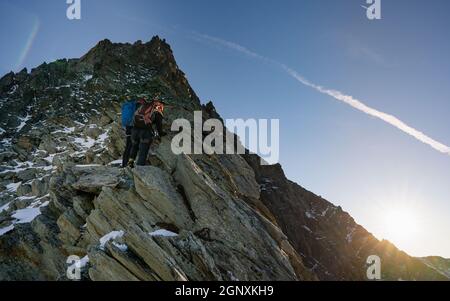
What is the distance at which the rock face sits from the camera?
16188 mm

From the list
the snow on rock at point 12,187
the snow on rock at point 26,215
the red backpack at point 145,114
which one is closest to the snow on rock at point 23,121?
the snow on rock at point 12,187

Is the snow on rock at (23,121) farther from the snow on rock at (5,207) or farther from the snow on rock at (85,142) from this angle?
the snow on rock at (5,207)

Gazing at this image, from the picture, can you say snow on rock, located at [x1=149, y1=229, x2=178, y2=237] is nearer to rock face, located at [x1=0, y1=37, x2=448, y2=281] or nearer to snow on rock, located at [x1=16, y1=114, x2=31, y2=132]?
rock face, located at [x1=0, y1=37, x2=448, y2=281]

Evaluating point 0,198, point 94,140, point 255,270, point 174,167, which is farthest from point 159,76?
point 255,270

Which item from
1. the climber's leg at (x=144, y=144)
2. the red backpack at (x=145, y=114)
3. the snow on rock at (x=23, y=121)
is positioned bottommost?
the climber's leg at (x=144, y=144)

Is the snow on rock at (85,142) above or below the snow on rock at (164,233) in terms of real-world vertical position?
above

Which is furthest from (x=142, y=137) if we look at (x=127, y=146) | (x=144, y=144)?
(x=127, y=146)

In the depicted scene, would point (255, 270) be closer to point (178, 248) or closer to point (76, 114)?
point (178, 248)

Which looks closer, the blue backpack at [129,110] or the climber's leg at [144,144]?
the climber's leg at [144,144]

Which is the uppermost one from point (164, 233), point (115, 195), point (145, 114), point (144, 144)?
point (145, 114)

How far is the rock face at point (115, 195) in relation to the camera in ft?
53.1

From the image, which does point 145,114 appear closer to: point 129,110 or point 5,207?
point 129,110

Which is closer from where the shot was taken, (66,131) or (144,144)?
(144,144)

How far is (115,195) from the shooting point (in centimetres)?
2045
